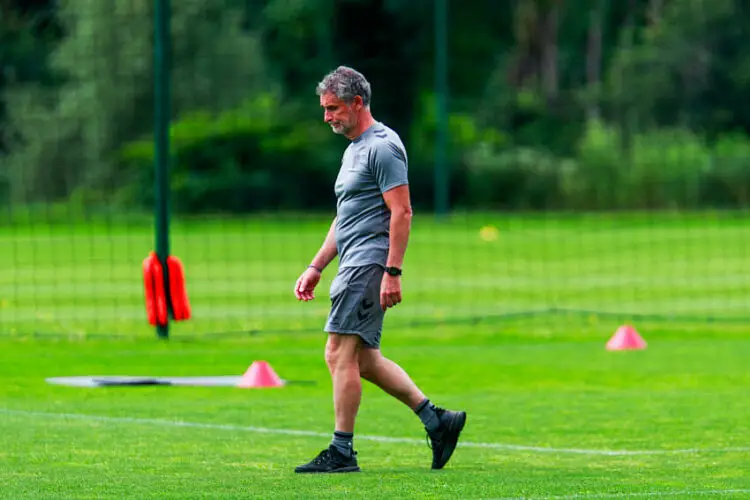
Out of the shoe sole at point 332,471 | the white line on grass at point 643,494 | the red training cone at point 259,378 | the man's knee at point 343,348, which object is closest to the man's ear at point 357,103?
the man's knee at point 343,348

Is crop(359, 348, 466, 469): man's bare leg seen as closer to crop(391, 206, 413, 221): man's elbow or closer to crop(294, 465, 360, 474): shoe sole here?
crop(294, 465, 360, 474): shoe sole

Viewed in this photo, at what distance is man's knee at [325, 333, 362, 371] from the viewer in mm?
8586

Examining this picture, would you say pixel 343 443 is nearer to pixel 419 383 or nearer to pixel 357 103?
pixel 357 103

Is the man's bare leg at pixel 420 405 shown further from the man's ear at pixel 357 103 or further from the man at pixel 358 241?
the man's ear at pixel 357 103

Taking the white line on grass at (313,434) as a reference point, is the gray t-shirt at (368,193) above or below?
above

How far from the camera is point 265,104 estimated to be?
53.8 meters

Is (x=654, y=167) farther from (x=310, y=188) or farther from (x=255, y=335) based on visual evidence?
(x=255, y=335)

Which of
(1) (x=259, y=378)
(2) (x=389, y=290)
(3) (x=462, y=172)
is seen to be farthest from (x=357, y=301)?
(3) (x=462, y=172)

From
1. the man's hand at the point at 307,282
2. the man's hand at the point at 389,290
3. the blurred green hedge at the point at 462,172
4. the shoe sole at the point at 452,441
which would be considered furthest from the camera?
the blurred green hedge at the point at 462,172

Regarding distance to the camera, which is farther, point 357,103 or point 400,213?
point 357,103

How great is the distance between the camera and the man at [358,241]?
8.50 meters

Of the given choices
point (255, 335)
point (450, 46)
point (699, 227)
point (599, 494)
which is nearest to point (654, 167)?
point (699, 227)

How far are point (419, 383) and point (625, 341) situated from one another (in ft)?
10.5

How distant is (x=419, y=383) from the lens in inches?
525
